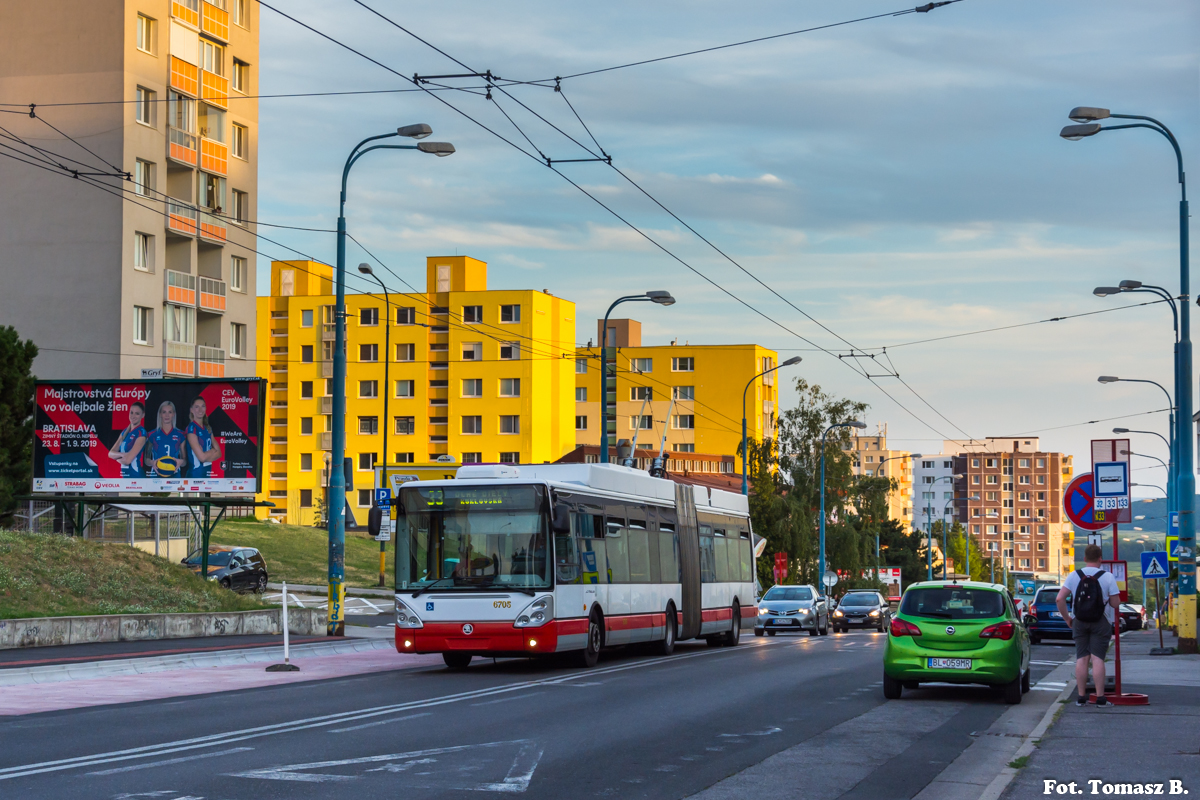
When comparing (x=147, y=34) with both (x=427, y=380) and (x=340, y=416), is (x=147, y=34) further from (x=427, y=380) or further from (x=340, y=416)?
(x=427, y=380)

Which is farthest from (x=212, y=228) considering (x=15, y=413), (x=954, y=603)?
(x=954, y=603)

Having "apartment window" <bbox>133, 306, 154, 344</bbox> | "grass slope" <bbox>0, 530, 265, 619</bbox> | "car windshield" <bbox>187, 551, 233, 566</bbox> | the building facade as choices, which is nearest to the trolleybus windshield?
"grass slope" <bbox>0, 530, 265, 619</bbox>

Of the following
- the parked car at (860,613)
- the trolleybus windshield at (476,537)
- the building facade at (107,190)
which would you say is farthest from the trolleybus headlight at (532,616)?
the building facade at (107,190)

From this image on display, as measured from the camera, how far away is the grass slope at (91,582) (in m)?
26.0

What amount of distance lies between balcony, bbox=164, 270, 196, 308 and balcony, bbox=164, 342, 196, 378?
1812 mm

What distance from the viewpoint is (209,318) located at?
65375 millimetres

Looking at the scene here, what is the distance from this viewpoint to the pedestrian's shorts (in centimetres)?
1500

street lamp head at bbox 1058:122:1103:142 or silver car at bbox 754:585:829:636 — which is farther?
silver car at bbox 754:585:829:636

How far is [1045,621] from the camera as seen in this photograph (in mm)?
35094

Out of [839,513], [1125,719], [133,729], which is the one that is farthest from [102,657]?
[839,513]

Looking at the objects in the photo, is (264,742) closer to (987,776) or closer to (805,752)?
(805,752)

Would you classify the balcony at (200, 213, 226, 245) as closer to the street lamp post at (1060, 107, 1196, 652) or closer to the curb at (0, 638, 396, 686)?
the curb at (0, 638, 396, 686)

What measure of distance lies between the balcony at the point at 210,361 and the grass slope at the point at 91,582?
32.8 meters

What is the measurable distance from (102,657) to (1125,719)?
13.9 metres
